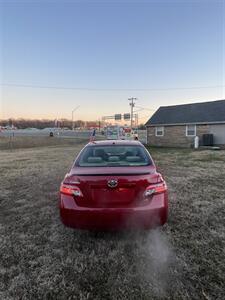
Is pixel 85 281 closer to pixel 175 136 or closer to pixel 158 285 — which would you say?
pixel 158 285

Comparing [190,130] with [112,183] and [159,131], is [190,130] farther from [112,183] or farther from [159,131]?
[112,183]

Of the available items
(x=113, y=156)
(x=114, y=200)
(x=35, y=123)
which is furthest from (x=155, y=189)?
(x=35, y=123)

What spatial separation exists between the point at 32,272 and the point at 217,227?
2.92 metres

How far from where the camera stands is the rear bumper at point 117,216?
2980 millimetres

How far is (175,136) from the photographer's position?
24.4 meters

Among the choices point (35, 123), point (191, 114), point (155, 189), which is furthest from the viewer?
point (35, 123)

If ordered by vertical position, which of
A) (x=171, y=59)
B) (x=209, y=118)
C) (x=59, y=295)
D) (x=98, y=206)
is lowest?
(x=59, y=295)

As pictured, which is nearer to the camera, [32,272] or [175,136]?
[32,272]

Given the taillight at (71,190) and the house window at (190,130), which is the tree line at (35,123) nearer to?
the house window at (190,130)

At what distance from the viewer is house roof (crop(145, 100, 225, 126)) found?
22164 millimetres

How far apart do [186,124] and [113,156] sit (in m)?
20.6

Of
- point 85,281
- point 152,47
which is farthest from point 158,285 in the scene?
point 152,47

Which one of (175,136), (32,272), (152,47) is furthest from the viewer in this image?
(175,136)

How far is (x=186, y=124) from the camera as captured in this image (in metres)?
23.4
